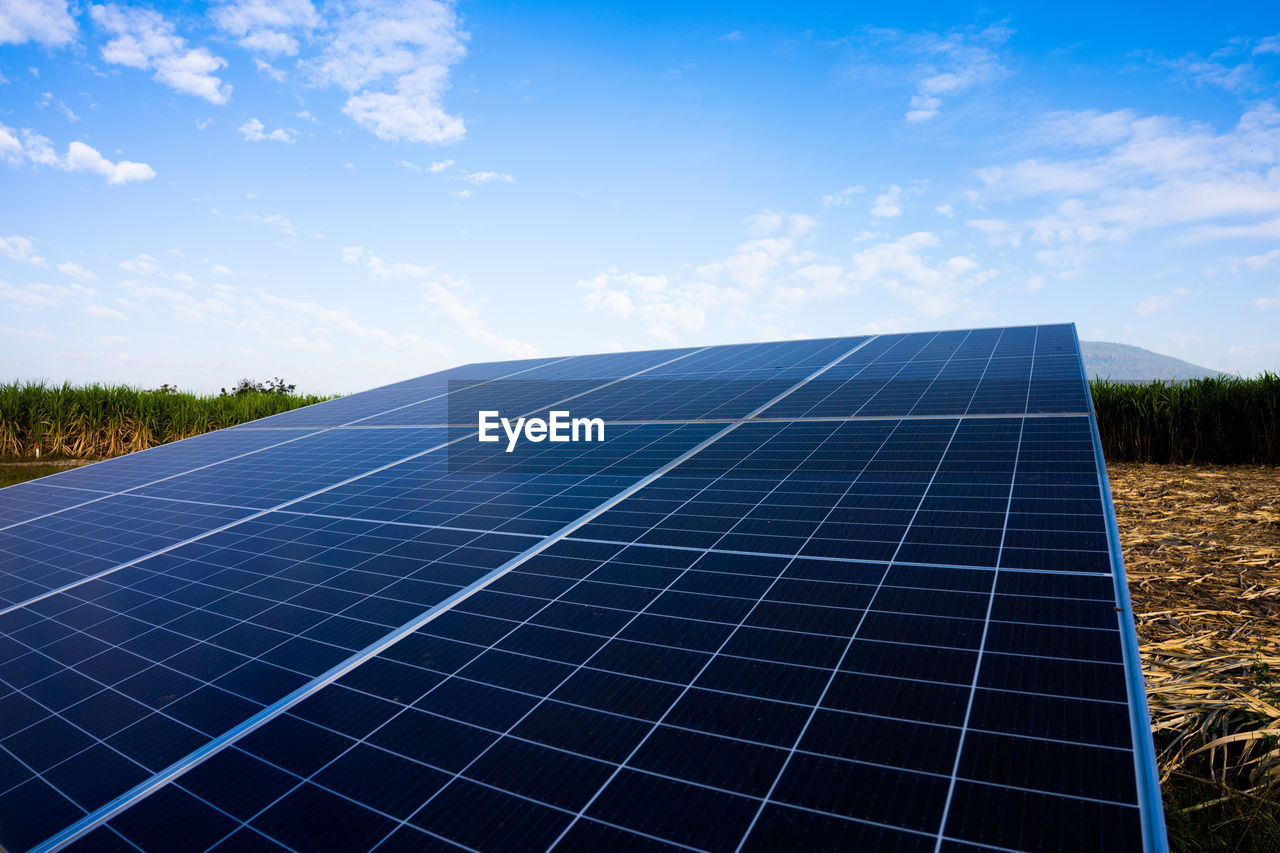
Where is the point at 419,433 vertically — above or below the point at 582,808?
above

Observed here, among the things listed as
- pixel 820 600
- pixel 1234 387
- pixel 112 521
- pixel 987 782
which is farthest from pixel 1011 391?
pixel 1234 387

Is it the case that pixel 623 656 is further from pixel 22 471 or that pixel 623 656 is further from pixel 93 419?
pixel 93 419

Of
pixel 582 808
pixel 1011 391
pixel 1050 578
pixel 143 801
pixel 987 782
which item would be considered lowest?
pixel 143 801

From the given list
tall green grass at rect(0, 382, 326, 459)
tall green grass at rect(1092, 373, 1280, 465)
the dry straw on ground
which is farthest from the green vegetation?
tall green grass at rect(1092, 373, 1280, 465)

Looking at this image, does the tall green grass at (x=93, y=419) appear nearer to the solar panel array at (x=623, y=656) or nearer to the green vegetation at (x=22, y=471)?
the green vegetation at (x=22, y=471)

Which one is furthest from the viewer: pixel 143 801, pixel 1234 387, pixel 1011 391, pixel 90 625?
pixel 1234 387

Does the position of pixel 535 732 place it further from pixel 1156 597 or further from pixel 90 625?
pixel 1156 597

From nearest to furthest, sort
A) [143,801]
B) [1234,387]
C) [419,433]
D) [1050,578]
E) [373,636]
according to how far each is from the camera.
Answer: [143,801], [1050,578], [373,636], [419,433], [1234,387]

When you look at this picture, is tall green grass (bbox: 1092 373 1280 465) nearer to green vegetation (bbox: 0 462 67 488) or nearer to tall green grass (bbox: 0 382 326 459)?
tall green grass (bbox: 0 382 326 459)

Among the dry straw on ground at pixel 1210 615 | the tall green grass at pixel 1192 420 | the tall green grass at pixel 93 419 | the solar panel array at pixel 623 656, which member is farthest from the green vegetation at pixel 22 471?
the tall green grass at pixel 1192 420
